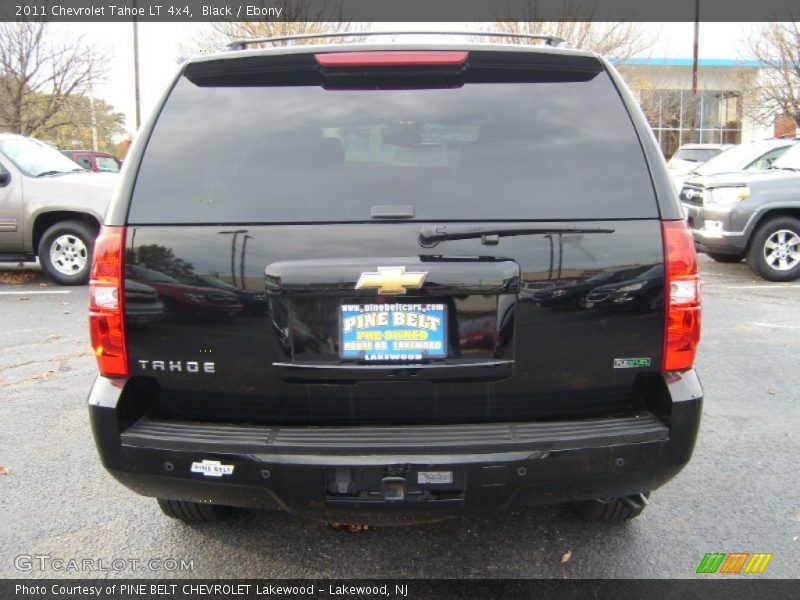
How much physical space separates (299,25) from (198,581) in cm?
2231

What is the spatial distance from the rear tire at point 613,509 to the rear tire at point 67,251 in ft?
24.8

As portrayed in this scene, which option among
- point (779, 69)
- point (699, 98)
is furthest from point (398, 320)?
point (699, 98)

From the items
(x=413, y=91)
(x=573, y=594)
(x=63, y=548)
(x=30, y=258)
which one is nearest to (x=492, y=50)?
(x=413, y=91)

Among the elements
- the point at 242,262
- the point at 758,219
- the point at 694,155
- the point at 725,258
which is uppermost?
the point at 694,155

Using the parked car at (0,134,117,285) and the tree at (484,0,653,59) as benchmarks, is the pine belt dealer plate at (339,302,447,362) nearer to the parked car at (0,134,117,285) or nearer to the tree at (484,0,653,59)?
the parked car at (0,134,117,285)

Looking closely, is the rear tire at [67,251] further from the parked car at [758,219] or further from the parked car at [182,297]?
the parked car at [758,219]

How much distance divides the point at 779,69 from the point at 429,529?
28.8 meters

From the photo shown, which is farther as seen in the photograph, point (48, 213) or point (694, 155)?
point (694, 155)

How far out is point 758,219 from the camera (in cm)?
864

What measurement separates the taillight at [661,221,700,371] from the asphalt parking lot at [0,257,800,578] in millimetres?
977

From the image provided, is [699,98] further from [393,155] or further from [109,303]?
[109,303]

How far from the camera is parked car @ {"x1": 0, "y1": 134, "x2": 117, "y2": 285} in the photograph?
27.8ft

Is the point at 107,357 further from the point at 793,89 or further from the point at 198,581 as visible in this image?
the point at 793,89

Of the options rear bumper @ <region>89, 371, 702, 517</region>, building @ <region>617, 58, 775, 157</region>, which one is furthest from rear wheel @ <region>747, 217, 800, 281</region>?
→ building @ <region>617, 58, 775, 157</region>
